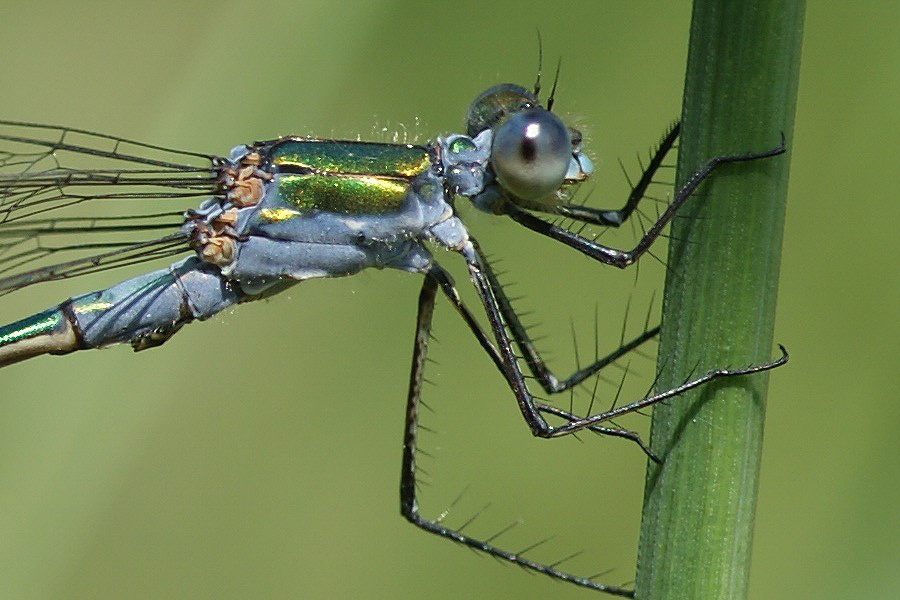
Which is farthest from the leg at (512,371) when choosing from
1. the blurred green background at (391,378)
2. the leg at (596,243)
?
the blurred green background at (391,378)

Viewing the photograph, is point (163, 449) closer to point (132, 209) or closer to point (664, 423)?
point (132, 209)

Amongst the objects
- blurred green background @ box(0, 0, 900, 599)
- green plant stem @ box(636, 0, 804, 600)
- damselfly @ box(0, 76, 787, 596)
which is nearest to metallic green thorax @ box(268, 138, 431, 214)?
damselfly @ box(0, 76, 787, 596)

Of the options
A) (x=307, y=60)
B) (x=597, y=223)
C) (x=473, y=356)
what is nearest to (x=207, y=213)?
(x=307, y=60)

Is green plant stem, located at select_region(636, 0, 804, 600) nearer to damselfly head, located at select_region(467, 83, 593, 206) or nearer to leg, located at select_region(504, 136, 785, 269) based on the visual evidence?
leg, located at select_region(504, 136, 785, 269)

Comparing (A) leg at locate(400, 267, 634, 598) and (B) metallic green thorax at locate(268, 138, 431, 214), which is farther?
(A) leg at locate(400, 267, 634, 598)

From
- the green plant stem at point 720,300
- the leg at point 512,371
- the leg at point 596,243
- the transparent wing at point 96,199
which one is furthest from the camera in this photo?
the transparent wing at point 96,199

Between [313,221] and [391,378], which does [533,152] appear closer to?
[313,221]

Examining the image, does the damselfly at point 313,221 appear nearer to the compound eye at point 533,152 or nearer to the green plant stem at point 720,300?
the compound eye at point 533,152
